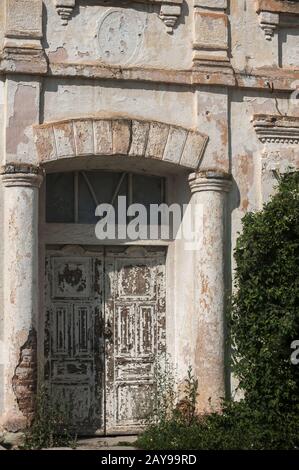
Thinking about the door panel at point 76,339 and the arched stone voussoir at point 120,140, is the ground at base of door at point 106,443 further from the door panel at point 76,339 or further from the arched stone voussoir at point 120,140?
the arched stone voussoir at point 120,140

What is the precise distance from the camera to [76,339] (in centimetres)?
977

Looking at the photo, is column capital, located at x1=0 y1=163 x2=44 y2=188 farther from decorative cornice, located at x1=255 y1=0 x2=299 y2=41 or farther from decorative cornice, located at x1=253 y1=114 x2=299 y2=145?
decorative cornice, located at x1=255 y1=0 x2=299 y2=41

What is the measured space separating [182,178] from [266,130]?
1.09 metres

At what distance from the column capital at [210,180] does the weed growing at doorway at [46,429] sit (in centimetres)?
277

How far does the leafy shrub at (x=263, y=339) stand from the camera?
9117 mm

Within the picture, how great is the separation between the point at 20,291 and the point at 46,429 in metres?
1.41

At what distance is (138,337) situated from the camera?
9.97m

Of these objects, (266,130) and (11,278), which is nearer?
(11,278)

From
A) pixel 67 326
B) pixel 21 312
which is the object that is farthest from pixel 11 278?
pixel 67 326

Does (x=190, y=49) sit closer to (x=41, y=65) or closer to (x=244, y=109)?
(x=244, y=109)

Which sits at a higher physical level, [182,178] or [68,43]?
[68,43]

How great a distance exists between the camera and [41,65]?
364 inches

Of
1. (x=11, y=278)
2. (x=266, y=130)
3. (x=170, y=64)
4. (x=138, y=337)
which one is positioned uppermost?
(x=170, y=64)

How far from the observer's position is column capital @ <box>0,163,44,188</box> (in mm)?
9062
